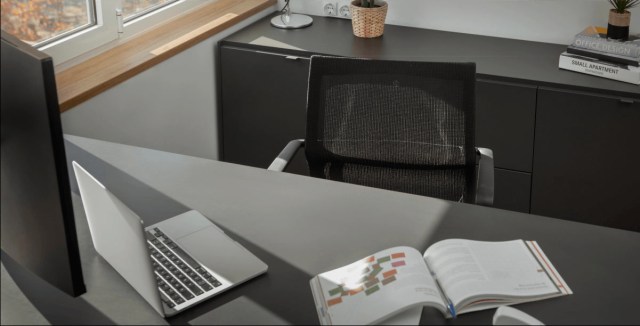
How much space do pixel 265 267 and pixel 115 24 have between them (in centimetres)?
166

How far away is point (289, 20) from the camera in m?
3.93

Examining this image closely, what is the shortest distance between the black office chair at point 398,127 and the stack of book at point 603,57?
2.90 ft

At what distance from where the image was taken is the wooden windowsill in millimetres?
2855

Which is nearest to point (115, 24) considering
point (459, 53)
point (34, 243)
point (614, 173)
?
point (459, 53)

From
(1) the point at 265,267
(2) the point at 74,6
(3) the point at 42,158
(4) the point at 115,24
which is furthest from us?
(4) the point at 115,24

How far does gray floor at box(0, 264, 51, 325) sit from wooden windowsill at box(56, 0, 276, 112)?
980 millimetres

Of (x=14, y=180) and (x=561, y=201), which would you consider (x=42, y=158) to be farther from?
(x=561, y=201)

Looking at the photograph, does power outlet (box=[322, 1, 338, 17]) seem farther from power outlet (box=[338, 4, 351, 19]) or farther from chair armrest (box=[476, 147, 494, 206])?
chair armrest (box=[476, 147, 494, 206])

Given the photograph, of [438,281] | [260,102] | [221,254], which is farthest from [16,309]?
[260,102]

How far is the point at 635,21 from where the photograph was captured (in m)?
3.55

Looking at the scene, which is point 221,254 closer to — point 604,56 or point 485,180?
point 485,180

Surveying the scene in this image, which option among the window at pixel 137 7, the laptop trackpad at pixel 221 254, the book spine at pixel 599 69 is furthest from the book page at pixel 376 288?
the window at pixel 137 7

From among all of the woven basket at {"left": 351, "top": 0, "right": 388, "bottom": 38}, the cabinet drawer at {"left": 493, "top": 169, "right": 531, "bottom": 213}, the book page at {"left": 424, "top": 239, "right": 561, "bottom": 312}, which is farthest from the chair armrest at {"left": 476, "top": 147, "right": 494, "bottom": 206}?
the woven basket at {"left": 351, "top": 0, "right": 388, "bottom": 38}

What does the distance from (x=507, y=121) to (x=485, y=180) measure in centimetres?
86
